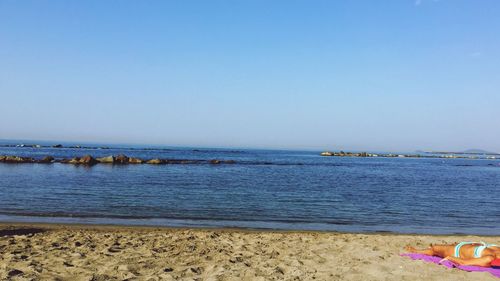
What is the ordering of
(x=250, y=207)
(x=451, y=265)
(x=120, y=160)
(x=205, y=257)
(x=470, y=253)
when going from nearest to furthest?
(x=451, y=265)
(x=470, y=253)
(x=205, y=257)
(x=250, y=207)
(x=120, y=160)

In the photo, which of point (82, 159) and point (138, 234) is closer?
point (138, 234)

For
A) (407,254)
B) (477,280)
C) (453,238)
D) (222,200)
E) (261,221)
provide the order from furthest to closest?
1. (222,200)
2. (261,221)
3. (453,238)
4. (407,254)
5. (477,280)

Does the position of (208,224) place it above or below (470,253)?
below

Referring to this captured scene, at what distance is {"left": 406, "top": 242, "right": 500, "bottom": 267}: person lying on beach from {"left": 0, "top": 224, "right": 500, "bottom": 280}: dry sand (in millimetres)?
530

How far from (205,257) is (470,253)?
6.07m

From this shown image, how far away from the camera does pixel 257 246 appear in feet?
34.4

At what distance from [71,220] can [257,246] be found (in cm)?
841

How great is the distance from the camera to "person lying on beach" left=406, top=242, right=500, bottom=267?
8320 millimetres

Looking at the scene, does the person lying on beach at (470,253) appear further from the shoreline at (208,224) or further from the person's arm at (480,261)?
the shoreline at (208,224)

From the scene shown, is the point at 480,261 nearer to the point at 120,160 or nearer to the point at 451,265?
the point at 451,265

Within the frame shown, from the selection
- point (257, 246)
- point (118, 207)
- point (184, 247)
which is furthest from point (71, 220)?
point (257, 246)

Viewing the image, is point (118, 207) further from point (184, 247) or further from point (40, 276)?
point (40, 276)

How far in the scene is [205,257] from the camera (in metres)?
9.05

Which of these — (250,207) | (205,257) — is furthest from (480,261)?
(250,207)
